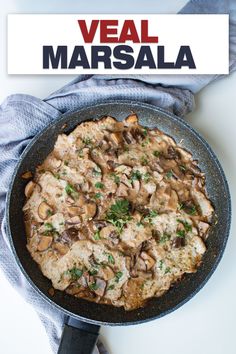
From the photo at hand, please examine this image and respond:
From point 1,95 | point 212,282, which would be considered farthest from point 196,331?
point 1,95

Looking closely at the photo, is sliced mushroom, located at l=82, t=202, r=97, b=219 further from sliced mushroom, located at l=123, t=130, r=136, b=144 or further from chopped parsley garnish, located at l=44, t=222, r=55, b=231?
sliced mushroom, located at l=123, t=130, r=136, b=144

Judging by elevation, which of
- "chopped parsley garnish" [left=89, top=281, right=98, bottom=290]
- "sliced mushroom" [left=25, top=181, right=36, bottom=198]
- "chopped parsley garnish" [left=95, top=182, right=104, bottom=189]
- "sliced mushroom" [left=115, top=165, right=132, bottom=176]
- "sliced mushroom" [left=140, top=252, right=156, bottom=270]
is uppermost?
"sliced mushroom" [left=115, top=165, right=132, bottom=176]

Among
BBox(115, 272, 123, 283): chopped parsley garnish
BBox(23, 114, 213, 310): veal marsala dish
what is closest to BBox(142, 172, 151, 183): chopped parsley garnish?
BBox(23, 114, 213, 310): veal marsala dish

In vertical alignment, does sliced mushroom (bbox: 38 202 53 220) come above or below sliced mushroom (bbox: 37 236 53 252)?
above

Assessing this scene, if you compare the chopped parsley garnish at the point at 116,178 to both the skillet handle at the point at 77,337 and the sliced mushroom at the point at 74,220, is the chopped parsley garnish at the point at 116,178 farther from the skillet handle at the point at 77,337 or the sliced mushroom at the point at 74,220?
the skillet handle at the point at 77,337

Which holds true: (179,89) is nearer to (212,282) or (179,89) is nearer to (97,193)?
(97,193)

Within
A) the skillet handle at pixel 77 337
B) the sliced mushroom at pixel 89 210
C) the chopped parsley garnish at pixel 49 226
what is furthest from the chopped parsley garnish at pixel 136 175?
the skillet handle at pixel 77 337

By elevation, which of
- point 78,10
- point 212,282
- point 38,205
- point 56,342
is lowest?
point 56,342
